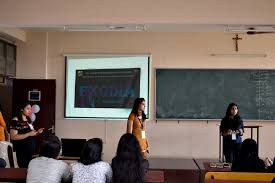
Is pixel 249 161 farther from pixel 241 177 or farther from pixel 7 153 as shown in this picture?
pixel 7 153

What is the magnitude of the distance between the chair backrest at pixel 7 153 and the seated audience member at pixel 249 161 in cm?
298

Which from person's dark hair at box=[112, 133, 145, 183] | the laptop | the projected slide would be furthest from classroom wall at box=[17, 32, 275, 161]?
person's dark hair at box=[112, 133, 145, 183]

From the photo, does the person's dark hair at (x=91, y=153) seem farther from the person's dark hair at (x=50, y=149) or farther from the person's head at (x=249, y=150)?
the person's head at (x=249, y=150)

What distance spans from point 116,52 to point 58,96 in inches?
60.9

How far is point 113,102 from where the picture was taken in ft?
25.3

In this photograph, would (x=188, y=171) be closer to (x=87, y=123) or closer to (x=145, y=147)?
(x=145, y=147)

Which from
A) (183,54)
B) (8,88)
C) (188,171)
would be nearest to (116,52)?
(183,54)

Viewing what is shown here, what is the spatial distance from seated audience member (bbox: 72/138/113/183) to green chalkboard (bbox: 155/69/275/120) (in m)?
4.43

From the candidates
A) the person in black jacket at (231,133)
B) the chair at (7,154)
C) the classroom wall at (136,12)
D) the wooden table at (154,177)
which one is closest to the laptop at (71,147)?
the chair at (7,154)

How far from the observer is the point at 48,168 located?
320cm

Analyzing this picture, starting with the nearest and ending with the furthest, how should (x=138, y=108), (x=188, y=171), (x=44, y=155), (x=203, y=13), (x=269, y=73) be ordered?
(x=44, y=155) < (x=203, y=13) < (x=138, y=108) < (x=188, y=171) < (x=269, y=73)

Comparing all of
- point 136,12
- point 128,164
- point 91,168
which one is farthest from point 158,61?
point 91,168

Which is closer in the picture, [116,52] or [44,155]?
[44,155]

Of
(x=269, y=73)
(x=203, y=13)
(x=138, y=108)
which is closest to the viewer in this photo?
(x=203, y=13)
